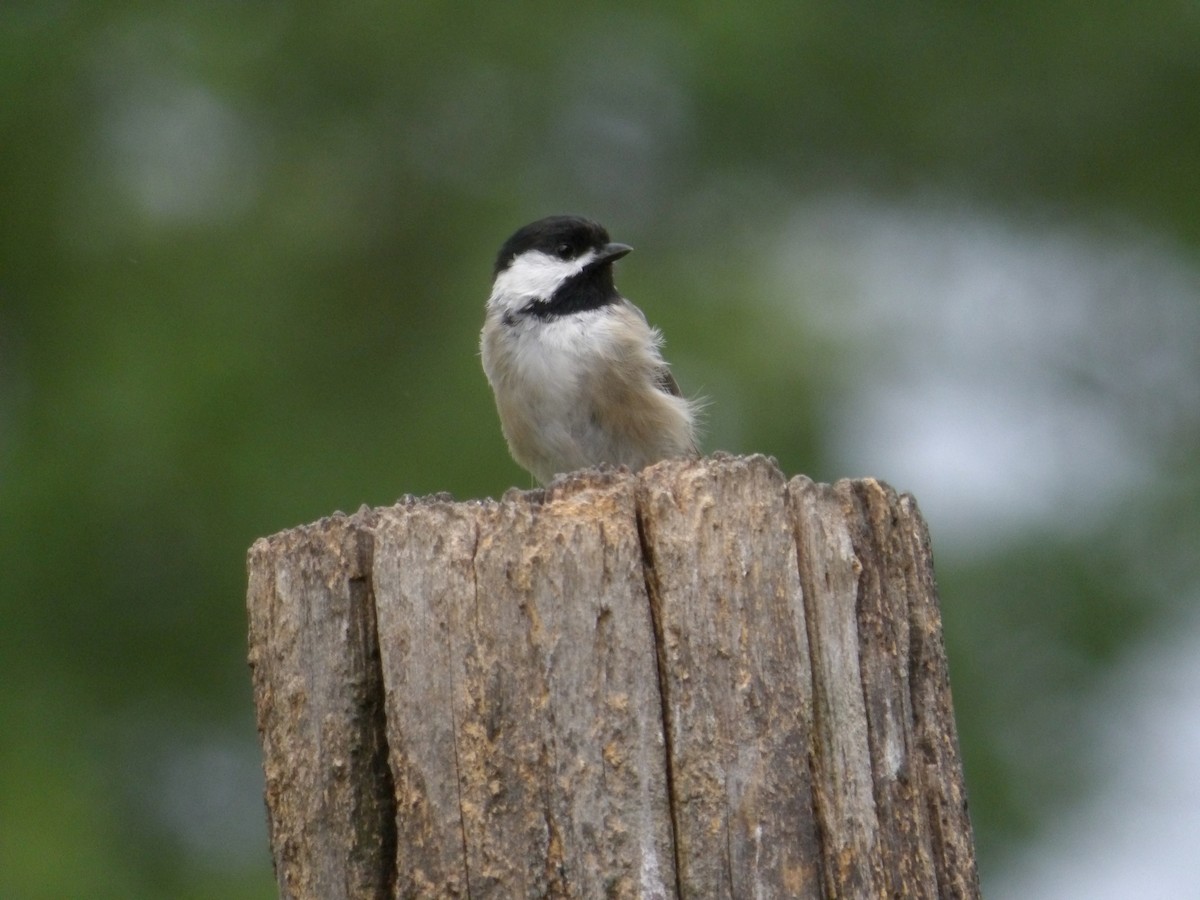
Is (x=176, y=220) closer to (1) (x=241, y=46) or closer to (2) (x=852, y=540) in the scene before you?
(1) (x=241, y=46)

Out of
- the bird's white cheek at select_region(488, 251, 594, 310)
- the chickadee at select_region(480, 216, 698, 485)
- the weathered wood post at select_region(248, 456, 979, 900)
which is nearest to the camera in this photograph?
the weathered wood post at select_region(248, 456, 979, 900)

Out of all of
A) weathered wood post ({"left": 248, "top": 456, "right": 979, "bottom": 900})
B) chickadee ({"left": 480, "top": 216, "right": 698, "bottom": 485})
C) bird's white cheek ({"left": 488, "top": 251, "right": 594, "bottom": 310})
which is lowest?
weathered wood post ({"left": 248, "top": 456, "right": 979, "bottom": 900})

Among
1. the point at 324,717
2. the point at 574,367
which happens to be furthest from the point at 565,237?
the point at 324,717

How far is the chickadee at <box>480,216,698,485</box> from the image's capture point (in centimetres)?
518

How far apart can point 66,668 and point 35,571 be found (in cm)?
53

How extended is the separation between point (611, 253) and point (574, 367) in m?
0.47

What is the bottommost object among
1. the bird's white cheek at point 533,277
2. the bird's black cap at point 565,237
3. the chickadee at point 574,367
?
the chickadee at point 574,367

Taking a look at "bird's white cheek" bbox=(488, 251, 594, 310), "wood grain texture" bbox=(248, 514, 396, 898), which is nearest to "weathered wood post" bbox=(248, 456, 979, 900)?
"wood grain texture" bbox=(248, 514, 396, 898)

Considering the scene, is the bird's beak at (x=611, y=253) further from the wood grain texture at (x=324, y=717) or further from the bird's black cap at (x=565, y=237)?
the wood grain texture at (x=324, y=717)

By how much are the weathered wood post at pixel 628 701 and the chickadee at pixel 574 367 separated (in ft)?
7.07

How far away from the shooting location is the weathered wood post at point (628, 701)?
277 centimetres

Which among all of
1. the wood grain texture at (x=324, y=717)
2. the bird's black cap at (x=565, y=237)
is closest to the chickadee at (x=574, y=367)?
the bird's black cap at (x=565, y=237)

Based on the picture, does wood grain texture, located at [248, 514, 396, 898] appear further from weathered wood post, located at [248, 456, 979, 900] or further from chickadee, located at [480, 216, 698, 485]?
chickadee, located at [480, 216, 698, 485]

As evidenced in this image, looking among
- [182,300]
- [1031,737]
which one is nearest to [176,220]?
[182,300]
